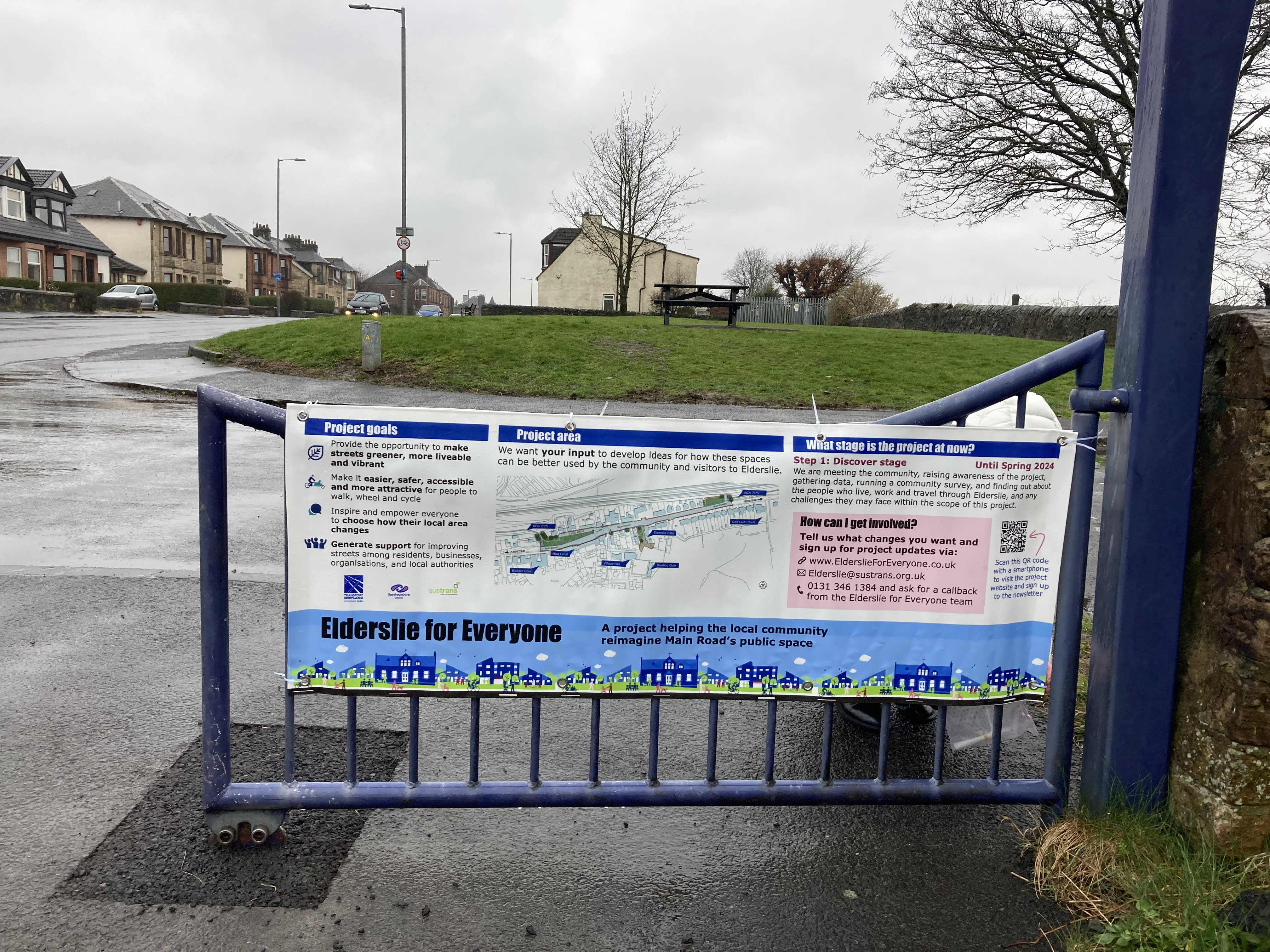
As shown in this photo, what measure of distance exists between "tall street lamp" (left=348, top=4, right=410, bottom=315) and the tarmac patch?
25836 millimetres

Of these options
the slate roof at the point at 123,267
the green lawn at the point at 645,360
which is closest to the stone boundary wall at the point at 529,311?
the green lawn at the point at 645,360

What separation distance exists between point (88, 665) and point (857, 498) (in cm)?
353

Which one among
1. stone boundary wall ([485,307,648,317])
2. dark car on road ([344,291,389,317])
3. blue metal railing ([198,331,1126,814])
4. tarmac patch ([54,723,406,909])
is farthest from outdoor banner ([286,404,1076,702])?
dark car on road ([344,291,389,317])

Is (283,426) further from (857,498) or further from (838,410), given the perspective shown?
(838,410)

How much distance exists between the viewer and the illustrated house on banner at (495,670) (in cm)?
285

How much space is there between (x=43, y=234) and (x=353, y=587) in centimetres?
6811

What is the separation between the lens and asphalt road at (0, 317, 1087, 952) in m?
2.59

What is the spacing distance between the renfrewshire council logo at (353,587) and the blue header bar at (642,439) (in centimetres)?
58

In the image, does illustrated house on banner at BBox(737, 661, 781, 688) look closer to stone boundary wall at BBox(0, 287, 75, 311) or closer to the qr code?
the qr code

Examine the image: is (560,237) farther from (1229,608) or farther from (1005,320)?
(1229,608)

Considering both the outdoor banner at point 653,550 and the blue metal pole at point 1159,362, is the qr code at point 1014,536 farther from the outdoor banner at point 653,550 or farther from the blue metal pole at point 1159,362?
the blue metal pole at point 1159,362

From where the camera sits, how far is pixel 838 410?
54.3 ft

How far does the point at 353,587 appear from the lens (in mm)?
2824

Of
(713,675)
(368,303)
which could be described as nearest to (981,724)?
(713,675)
